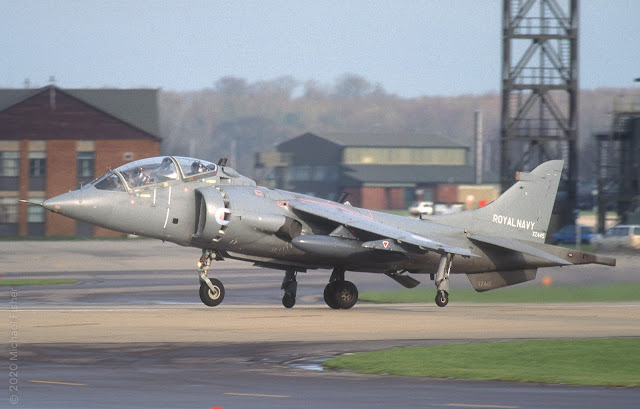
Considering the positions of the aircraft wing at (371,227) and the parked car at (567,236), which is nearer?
the aircraft wing at (371,227)

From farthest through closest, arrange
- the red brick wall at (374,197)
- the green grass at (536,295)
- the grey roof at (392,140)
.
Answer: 1. the grey roof at (392,140)
2. the red brick wall at (374,197)
3. the green grass at (536,295)

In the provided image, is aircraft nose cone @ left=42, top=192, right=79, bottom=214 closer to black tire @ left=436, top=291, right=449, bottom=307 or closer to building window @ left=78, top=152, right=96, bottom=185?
black tire @ left=436, top=291, right=449, bottom=307

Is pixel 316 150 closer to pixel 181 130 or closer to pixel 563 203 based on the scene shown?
pixel 181 130

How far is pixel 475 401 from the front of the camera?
37.5 feet

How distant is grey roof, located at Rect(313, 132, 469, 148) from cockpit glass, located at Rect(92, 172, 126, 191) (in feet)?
326

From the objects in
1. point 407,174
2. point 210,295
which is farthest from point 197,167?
point 407,174

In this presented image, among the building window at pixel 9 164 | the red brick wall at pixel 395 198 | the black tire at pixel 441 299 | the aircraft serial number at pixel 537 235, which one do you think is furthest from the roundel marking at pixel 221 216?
the red brick wall at pixel 395 198

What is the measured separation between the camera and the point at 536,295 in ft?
A: 85.3

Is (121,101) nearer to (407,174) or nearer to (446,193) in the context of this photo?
(407,174)

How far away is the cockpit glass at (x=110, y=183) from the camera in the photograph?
2162 centimetres

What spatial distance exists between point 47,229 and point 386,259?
54450 millimetres

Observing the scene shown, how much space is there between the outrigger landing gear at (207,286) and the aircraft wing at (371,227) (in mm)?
2187

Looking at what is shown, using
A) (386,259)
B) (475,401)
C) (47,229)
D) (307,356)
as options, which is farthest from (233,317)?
(47,229)

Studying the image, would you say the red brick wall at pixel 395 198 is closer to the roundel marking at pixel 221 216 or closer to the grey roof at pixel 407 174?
the grey roof at pixel 407 174
